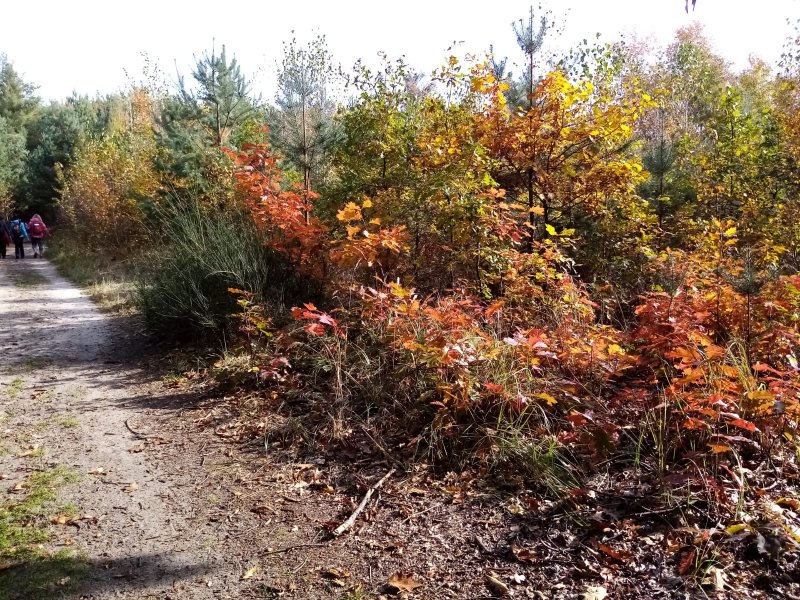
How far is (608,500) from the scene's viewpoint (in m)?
3.59

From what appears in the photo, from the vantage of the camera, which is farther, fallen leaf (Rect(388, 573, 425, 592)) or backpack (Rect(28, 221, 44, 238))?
backpack (Rect(28, 221, 44, 238))

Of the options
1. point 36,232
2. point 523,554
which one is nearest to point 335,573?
point 523,554

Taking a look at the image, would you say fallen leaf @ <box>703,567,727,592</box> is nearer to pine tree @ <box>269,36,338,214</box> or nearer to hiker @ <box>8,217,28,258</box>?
pine tree @ <box>269,36,338,214</box>

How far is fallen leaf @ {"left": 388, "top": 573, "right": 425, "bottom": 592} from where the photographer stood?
3117mm

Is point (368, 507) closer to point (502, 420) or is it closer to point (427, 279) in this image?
point (502, 420)

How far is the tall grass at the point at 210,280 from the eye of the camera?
7.14m

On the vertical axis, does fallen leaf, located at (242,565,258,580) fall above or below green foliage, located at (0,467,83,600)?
below

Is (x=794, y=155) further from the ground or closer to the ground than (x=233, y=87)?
closer to the ground

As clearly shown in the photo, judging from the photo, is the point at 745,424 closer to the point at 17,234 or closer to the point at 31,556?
the point at 31,556

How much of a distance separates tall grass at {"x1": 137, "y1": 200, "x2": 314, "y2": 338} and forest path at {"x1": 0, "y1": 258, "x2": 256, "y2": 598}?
72 centimetres

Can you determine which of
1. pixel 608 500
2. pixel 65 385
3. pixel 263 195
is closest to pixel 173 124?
pixel 263 195

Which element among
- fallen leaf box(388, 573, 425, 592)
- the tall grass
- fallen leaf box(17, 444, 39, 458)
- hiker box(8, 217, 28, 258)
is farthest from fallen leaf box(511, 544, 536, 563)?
hiker box(8, 217, 28, 258)

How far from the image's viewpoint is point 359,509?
3877 millimetres

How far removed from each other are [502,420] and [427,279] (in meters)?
3.42
